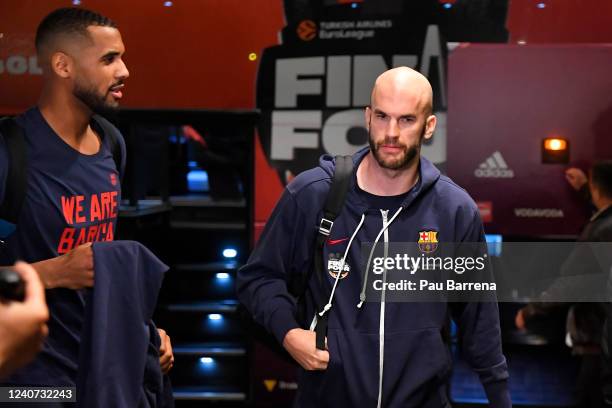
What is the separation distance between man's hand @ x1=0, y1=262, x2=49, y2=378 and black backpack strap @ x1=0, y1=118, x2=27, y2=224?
1404mm

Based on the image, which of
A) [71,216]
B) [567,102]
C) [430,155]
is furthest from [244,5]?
[71,216]

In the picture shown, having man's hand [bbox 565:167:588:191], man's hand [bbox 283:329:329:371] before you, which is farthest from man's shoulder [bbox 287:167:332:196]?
man's hand [bbox 565:167:588:191]

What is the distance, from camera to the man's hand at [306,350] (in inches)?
108

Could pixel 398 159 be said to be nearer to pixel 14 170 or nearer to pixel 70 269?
pixel 70 269

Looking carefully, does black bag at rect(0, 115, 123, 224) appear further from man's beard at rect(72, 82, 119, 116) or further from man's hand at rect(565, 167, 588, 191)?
man's hand at rect(565, 167, 588, 191)

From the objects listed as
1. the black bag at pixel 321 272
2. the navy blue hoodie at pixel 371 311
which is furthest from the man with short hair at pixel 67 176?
the navy blue hoodie at pixel 371 311

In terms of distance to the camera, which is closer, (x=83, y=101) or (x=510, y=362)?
(x=83, y=101)

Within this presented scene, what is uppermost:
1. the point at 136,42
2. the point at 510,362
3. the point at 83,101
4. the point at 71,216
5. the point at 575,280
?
the point at 136,42

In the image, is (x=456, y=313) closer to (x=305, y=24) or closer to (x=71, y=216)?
(x=71, y=216)

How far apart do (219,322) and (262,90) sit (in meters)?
1.65

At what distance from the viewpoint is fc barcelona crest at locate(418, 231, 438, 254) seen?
9.35 ft

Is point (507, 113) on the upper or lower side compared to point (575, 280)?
upper

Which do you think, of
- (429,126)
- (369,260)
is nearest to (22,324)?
(369,260)

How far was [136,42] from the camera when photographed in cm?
523
